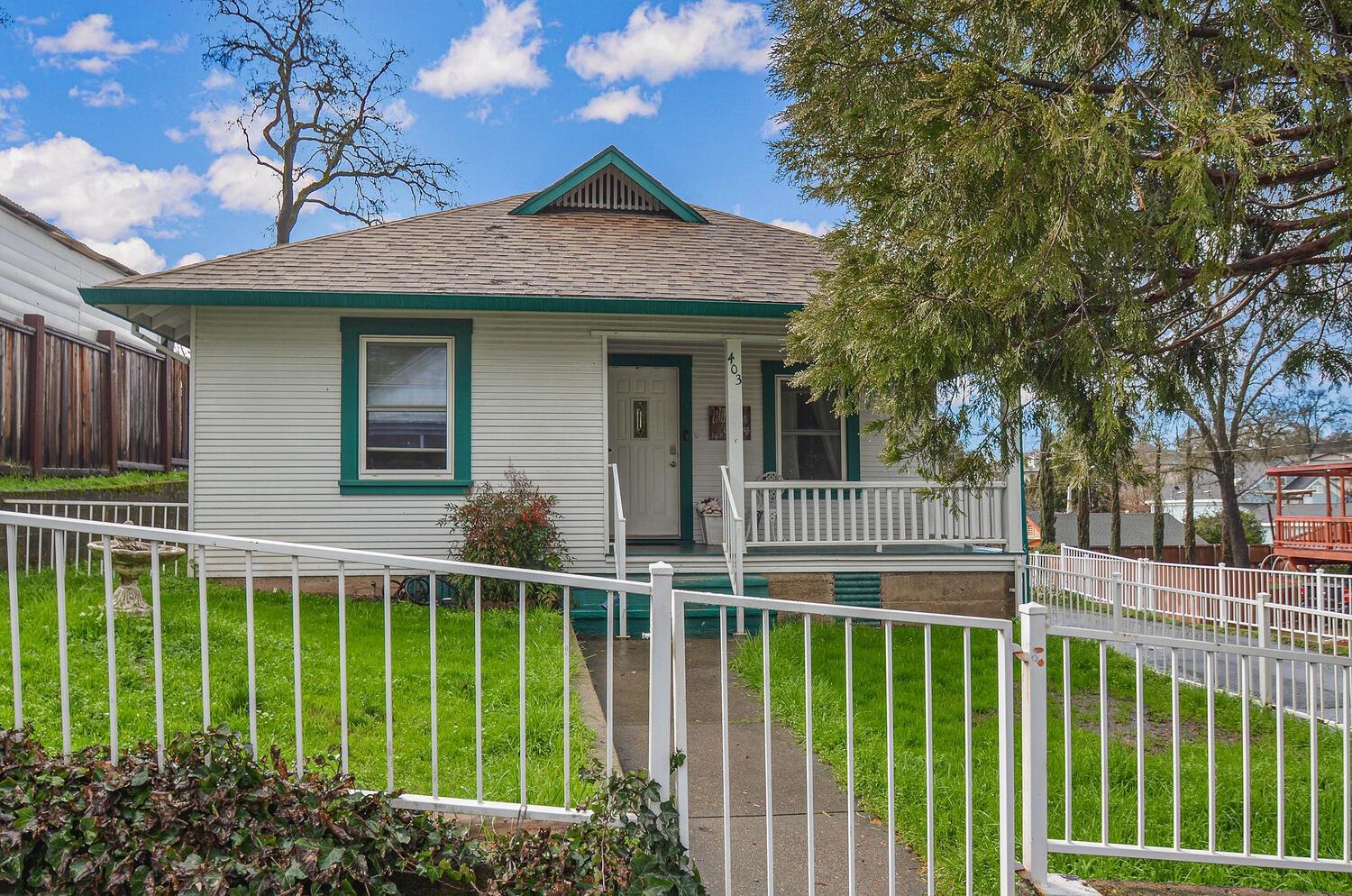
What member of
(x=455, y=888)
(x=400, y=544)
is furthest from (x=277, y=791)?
(x=400, y=544)

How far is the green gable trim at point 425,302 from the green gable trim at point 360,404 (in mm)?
427

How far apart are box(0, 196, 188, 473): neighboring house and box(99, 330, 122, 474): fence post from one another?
0.5 inches

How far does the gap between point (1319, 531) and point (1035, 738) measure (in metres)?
27.5

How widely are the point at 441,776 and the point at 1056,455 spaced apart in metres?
4.10

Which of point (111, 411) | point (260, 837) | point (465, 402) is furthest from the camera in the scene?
point (111, 411)

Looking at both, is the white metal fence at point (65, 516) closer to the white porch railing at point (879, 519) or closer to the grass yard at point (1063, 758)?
the white porch railing at point (879, 519)

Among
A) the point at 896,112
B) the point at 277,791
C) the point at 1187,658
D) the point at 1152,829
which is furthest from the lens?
the point at 1187,658

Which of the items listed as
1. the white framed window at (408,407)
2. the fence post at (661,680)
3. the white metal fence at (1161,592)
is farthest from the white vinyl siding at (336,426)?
the white metal fence at (1161,592)

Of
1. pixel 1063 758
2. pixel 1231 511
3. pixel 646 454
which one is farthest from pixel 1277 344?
pixel 1231 511

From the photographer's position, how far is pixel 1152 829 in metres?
4.45

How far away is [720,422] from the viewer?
10.9 m

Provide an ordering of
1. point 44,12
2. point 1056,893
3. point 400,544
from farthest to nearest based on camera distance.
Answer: point 44,12 → point 400,544 → point 1056,893

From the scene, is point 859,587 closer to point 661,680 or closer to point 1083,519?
point 661,680

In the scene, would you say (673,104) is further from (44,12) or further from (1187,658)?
(1187,658)
